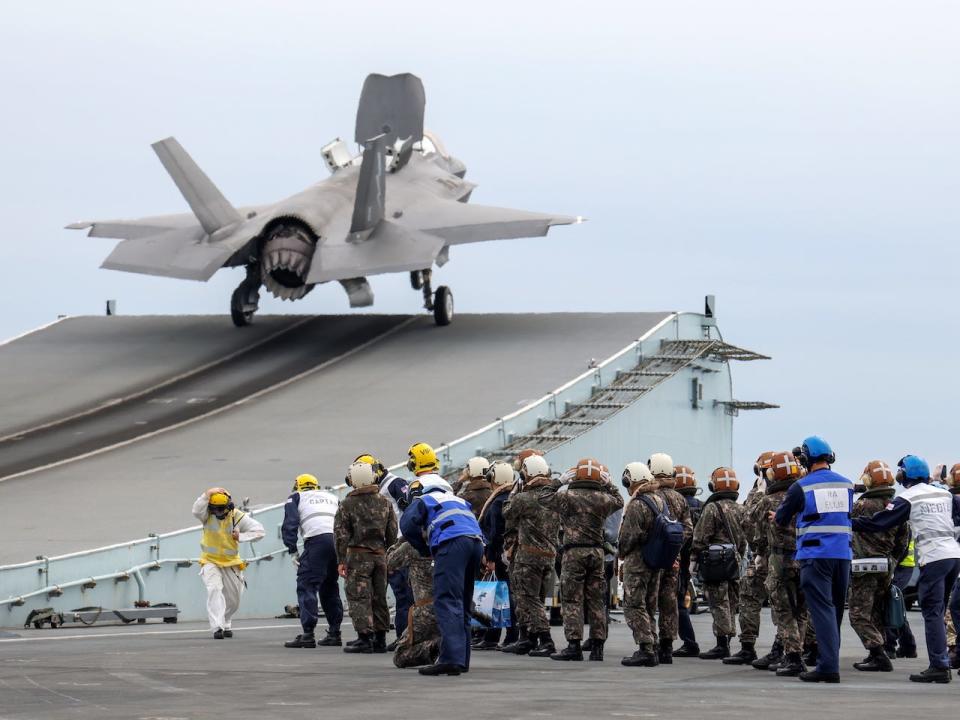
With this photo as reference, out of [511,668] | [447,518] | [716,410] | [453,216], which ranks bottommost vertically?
[511,668]

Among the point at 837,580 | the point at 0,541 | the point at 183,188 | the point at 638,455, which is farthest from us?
the point at 183,188

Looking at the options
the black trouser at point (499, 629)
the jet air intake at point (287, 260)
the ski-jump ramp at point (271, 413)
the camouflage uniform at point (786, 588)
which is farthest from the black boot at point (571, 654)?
the jet air intake at point (287, 260)

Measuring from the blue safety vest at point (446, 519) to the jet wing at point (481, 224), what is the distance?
94.9 feet

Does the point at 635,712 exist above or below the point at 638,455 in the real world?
below

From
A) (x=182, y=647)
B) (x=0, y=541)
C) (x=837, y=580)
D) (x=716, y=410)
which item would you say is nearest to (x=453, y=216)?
(x=716, y=410)

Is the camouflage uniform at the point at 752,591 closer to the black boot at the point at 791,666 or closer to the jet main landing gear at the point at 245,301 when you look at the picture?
the black boot at the point at 791,666

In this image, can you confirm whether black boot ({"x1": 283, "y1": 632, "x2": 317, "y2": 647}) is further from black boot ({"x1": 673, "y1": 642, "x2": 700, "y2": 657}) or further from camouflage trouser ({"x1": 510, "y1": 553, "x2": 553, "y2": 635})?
black boot ({"x1": 673, "y1": 642, "x2": 700, "y2": 657})

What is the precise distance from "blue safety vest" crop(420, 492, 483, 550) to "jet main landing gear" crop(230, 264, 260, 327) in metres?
31.4

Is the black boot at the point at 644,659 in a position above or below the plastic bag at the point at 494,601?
below

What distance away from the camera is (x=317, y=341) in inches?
1740

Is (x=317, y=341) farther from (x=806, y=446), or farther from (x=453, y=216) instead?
(x=806, y=446)

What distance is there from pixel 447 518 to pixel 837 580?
11.0 ft

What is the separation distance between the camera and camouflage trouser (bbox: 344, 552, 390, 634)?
1588cm

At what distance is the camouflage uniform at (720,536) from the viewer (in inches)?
622
